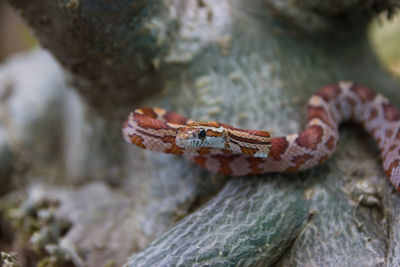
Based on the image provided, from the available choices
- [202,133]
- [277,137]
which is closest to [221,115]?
[277,137]

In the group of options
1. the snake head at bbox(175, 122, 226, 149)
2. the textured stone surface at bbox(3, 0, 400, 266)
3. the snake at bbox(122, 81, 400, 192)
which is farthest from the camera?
the textured stone surface at bbox(3, 0, 400, 266)

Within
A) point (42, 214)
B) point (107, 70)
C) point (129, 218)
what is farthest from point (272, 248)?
point (42, 214)

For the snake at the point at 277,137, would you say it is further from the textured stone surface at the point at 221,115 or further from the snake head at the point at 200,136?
the textured stone surface at the point at 221,115

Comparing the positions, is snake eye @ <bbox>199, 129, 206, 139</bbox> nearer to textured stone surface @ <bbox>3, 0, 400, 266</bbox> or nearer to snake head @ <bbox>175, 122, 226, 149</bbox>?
snake head @ <bbox>175, 122, 226, 149</bbox>

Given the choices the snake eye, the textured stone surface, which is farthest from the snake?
the textured stone surface

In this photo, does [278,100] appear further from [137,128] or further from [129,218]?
[129,218]

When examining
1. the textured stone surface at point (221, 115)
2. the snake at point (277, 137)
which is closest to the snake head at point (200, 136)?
the snake at point (277, 137)

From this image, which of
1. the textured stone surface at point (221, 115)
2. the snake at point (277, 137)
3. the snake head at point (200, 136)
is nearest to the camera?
the snake head at point (200, 136)
